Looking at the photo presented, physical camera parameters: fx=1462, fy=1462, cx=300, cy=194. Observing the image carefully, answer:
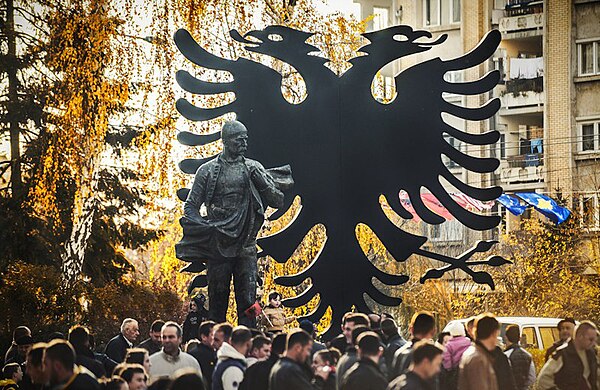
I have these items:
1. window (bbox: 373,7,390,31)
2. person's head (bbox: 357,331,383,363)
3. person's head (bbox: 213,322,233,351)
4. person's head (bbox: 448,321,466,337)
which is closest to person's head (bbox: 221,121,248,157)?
person's head (bbox: 213,322,233,351)

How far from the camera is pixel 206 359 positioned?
13617mm

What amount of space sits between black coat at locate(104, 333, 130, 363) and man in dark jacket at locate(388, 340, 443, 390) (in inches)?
201

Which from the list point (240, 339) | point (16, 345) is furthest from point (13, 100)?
point (240, 339)

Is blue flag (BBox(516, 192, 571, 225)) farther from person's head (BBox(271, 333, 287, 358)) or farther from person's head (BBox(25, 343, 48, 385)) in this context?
person's head (BBox(25, 343, 48, 385))

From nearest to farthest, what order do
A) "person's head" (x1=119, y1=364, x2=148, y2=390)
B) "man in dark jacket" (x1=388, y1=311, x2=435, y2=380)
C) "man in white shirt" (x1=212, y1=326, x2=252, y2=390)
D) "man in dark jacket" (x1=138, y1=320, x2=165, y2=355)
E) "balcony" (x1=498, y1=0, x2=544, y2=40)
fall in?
"person's head" (x1=119, y1=364, x2=148, y2=390) → "man in white shirt" (x1=212, y1=326, x2=252, y2=390) → "man in dark jacket" (x1=388, y1=311, x2=435, y2=380) → "man in dark jacket" (x1=138, y1=320, x2=165, y2=355) → "balcony" (x1=498, y1=0, x2=544, y2=40)

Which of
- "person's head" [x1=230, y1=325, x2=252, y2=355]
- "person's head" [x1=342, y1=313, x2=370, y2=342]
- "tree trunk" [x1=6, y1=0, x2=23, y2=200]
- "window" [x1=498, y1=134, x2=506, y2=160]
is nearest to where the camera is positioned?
"person's head" [x1=230, y1=325, x2=252, y2=355]

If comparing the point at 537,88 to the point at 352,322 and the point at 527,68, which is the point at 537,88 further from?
the point at 352,322

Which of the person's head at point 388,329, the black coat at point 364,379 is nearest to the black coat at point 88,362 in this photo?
the black coat at point 364,379

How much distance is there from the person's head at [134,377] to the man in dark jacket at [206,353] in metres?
2.77

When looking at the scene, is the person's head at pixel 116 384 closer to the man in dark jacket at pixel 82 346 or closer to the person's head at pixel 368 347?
the person's head at pixel 368 347

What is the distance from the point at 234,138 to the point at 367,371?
4.42 m

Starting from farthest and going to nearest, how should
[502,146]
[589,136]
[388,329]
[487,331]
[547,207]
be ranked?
[502,146], [589,136], [547,207], [388,329], [487,331]

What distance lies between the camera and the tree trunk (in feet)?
92.5

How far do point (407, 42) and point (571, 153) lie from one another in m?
18.0
